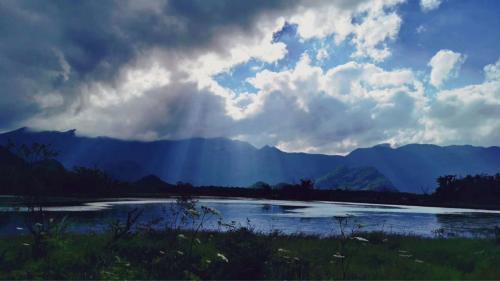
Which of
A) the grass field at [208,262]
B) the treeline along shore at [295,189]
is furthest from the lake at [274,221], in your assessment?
the treeline along shore at [295,189]

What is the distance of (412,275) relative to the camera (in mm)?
14281

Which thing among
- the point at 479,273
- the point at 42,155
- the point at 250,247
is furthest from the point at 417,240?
the point at 42,155

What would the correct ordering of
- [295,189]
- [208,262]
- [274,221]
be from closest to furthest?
[208,262] → [274,221] → [295,189]

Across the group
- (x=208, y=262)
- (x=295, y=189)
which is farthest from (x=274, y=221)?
(x=295, y=189)

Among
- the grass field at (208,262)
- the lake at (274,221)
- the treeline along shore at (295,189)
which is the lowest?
the lake at (274,221)

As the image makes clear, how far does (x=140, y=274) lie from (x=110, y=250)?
12.1ft

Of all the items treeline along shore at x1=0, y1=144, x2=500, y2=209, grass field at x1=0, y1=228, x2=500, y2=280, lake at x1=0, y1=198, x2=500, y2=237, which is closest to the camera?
grass field at x1=0, y1=228, x2=500, y2=280

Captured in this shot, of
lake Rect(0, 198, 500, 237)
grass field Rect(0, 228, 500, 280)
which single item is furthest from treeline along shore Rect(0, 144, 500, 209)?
grass field Rect(0, 228, 500, 280)

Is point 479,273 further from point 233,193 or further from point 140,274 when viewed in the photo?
point 233,193

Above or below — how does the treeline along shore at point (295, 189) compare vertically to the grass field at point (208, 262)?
above

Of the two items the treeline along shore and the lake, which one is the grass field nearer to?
the lake

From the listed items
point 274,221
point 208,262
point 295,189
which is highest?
point 295,189

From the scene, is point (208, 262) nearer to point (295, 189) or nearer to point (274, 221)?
point (274, 221)

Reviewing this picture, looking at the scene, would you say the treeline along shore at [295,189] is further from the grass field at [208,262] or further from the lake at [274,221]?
the grass field at [208,262]
